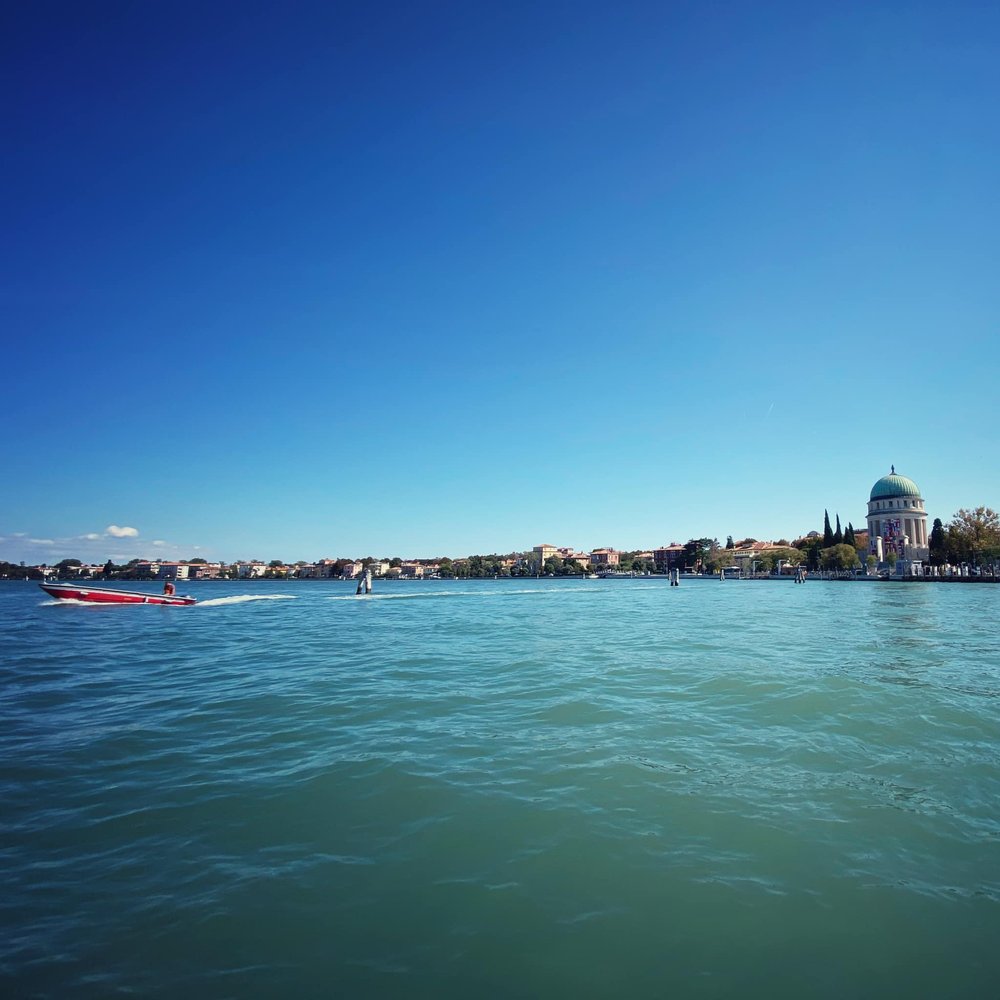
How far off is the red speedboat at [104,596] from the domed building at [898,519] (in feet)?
362

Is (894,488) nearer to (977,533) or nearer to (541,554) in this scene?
(977,533)

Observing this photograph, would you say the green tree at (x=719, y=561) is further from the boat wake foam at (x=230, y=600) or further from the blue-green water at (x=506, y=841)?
the blue-green water at (x=506, y=841)

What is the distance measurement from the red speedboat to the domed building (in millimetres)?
110220

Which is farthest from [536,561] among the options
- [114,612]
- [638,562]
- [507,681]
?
[507,681]

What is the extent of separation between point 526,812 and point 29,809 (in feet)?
15.0

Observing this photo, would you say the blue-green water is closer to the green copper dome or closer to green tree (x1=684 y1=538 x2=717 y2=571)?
the green copper dome

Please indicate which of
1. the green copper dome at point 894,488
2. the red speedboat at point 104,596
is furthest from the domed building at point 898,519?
the red speedboat at point 104,596

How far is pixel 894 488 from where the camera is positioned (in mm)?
109000

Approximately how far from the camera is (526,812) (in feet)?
17.1

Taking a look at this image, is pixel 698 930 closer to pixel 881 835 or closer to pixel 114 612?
pixel 881 835

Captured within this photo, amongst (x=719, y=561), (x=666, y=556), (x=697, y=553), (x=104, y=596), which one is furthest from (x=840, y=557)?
(x=104, y=596)

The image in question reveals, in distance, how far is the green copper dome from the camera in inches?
4257

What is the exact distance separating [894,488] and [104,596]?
120m

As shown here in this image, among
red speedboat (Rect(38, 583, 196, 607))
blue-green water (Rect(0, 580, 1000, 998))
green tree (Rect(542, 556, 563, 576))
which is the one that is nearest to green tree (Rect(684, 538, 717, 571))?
green tree (Rect(542, 556, 563, 576))
